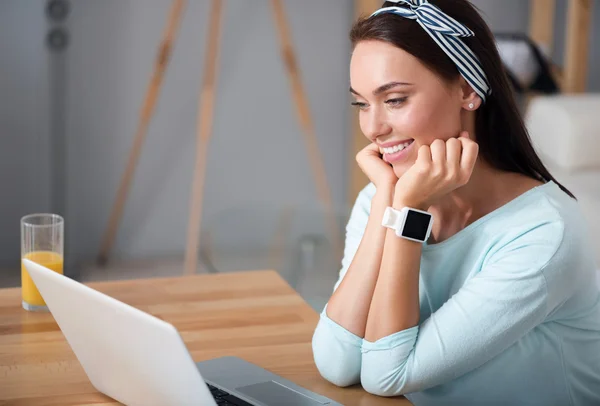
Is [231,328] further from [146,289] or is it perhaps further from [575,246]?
[575,246]

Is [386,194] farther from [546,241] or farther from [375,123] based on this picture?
[546,241]

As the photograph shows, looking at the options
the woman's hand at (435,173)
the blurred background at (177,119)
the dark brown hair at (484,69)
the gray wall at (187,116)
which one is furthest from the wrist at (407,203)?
the gray wall at (187,116)

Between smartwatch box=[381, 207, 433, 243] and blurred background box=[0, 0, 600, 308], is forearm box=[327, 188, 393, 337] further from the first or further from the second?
blurred background box=[0, 0, 600, 308]

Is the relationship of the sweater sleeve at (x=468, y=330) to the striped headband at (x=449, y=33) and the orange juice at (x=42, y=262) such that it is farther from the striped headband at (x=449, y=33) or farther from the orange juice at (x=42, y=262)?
the orange juice at (x=42, y=262)

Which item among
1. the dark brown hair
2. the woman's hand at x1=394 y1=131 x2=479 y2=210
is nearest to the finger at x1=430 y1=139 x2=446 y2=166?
the woman's hand at x1=394 y1=131 x2=479 y2=210

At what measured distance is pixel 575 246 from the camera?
1458 millimetres

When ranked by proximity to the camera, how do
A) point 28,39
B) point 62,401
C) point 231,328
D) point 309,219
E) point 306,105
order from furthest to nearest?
point 306,105 → point 28,39 → point 309,219 → point 231,328 → point 62,401

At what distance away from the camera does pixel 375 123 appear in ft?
4.92

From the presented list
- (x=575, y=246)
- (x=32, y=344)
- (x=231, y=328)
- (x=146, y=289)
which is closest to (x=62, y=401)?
(x=32, y=344)

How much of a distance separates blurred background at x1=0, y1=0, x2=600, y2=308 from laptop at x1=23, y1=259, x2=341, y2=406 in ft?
7.19

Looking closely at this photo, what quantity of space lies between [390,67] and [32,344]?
2.40 feet

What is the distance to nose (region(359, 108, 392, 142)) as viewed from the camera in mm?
1498

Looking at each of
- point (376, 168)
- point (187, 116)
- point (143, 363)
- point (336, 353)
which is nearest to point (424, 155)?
point (376, 168)

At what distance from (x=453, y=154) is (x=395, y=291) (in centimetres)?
24
